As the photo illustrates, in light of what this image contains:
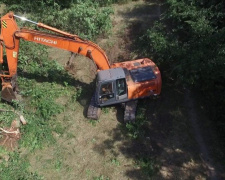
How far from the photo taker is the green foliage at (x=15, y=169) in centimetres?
1165

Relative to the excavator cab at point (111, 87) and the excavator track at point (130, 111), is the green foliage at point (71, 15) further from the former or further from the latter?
the excavator track at point (130, 111)

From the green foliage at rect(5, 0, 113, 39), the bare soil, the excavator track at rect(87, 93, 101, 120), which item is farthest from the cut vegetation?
the green foliage at rect(5, 0, 113, 39)

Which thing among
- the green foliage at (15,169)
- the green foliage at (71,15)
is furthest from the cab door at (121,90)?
the green foliage at (71,15)

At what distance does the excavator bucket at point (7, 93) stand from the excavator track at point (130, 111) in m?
5.36

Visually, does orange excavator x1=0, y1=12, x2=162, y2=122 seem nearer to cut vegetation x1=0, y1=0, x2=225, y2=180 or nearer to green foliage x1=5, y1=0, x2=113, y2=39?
cut vegetation x1=0, y1=0, x2=225, y2=180

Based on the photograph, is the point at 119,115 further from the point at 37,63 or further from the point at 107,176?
the point at 37,63

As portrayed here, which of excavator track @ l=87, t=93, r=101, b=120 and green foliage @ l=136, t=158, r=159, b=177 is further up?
excavator track @ l=87, t=93, r=101, b=120

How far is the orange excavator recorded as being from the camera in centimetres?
1288

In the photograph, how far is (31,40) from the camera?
1316cm

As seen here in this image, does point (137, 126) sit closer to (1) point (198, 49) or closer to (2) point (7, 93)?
(1) point (198, 49)

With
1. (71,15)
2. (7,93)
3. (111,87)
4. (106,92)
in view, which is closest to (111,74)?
(111,87)

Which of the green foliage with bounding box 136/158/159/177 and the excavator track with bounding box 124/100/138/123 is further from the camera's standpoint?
the excavator track with bounding box 124/100/138/123

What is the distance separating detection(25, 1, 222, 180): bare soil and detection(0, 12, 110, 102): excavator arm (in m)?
2.59

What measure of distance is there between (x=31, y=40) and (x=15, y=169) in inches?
217
